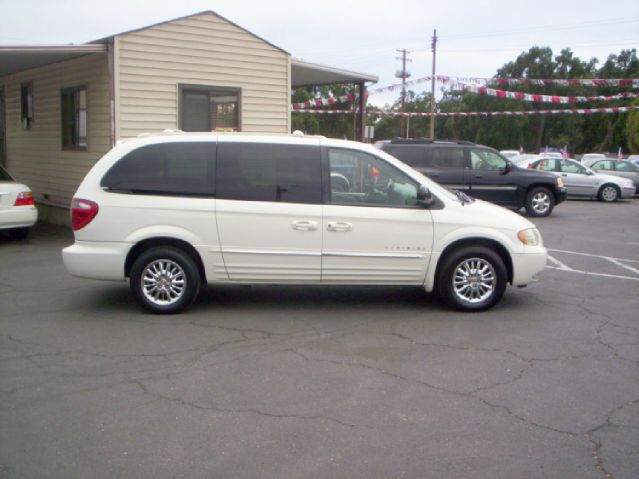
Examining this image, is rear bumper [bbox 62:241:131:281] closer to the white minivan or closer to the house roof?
the white minivan

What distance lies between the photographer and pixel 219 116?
13.5 meters

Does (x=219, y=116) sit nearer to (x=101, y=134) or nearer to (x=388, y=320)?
(x=101, y=134)

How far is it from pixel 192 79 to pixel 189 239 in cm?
652

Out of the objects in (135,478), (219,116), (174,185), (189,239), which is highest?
(219,116)

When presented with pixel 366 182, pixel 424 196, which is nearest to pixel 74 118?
pixel 366 182

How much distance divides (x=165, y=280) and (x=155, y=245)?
37 centimetres

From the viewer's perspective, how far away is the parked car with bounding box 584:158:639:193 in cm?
2525

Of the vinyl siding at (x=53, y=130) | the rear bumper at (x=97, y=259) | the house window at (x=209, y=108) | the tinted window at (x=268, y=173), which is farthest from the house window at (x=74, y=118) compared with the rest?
the tinted window at (x=268, y=173)

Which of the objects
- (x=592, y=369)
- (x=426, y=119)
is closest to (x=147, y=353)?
(x=592, y=369)

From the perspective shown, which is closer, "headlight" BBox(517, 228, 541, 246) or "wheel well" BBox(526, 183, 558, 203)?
"headlight" BBox(517, 228, 541, 246)

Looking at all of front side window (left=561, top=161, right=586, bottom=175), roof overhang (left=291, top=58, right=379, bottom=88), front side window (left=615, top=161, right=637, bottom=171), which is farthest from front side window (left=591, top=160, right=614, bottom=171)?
roof overhang (left=291, top=58, right=379, bottom=88)

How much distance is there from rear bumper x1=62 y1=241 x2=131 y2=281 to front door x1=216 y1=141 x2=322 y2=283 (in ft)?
3.38

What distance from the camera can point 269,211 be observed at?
7180 mm

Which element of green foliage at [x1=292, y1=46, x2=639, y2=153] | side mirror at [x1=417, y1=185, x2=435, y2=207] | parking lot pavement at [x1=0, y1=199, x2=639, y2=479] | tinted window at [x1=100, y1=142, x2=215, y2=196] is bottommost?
parking lot pavement at [x1=0, y1=199, x2=639, y2=479]
